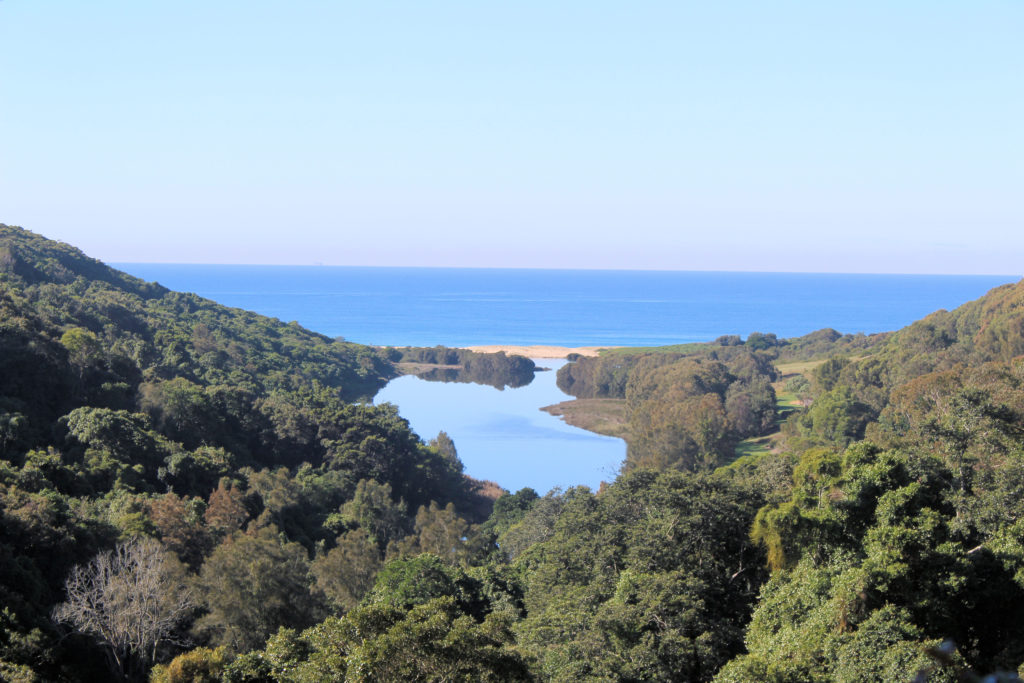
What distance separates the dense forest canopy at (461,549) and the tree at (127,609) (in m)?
0.05

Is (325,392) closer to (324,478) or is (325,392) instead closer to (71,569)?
(324,478)

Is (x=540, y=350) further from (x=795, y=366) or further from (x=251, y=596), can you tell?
(x=251, y=596)

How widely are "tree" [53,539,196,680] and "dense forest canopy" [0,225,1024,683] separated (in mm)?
53

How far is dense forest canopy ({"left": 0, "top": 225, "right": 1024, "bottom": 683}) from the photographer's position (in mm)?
10008

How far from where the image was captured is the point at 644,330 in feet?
349

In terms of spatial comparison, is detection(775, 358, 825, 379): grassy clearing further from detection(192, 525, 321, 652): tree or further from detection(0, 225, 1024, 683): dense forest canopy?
detection(192, 525, 321, 652): tree

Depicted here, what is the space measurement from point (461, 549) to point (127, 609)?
37.5 ft

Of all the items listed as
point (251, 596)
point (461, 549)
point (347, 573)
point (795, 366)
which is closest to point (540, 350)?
point (795, 366)

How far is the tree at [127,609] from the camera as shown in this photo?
1258cm

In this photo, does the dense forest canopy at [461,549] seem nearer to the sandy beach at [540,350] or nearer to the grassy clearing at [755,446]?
the grassy clearing at [755,446]

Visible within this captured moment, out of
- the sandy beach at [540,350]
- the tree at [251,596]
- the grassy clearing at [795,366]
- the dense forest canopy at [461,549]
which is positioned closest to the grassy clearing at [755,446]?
the dense forest canopy at [461,549]

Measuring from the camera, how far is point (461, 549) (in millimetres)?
23094

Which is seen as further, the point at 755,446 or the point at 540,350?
the point at 540,350

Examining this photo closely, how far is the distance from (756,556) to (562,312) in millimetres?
121421
